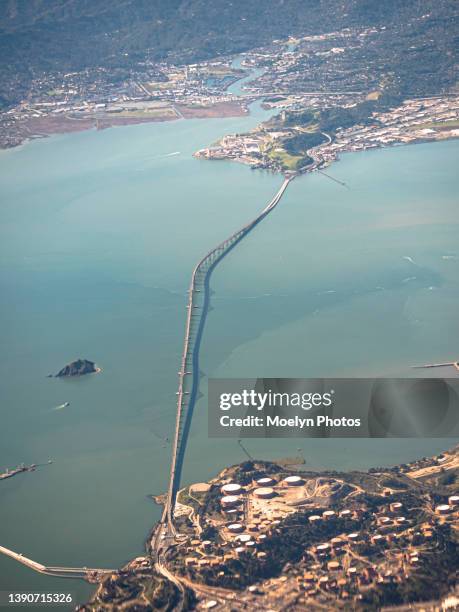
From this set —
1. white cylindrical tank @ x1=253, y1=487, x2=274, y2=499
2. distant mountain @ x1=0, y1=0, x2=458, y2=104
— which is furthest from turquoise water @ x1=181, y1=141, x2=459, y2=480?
distant mountain @ x1=0, y1=0, x2=458, y2=104

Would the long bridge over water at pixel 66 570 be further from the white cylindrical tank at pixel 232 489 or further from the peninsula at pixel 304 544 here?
the white cylindrical tank at pixel 232 489

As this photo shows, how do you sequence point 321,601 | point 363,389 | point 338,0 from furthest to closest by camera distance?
point 338,0
point 363,389
point 321,601

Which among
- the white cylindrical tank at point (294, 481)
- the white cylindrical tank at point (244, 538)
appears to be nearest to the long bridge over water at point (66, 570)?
the white cylindrical tank at point (244, 538)

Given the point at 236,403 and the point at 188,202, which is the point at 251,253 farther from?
the point at 236,403

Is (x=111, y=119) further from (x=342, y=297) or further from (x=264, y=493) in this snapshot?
(x=264, y=493)

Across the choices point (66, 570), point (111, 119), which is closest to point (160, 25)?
point (111, 119)

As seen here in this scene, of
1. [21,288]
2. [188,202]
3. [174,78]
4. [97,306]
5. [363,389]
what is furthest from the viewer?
[174,78]

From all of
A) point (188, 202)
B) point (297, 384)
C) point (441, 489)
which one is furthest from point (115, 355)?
point (188, 202)
